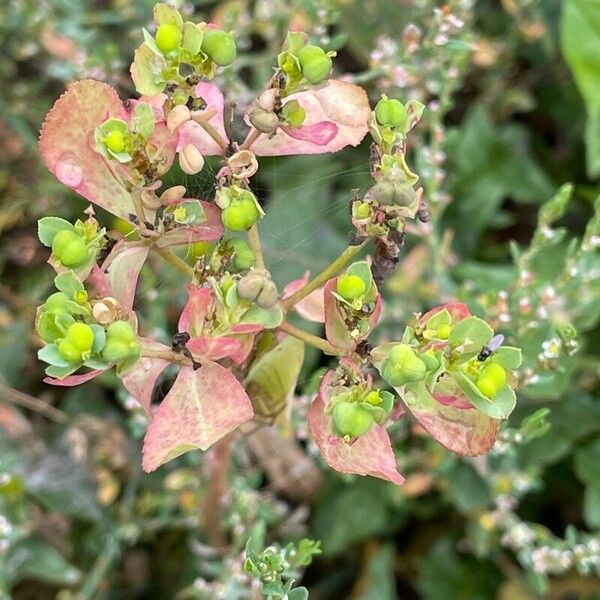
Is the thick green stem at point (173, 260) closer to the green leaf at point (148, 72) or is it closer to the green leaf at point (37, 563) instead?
the green leaf at point (148, 72)

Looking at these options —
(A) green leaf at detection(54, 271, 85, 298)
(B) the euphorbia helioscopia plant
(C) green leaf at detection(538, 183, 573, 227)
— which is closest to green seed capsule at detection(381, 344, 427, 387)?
(B) the euphorbia helioscopia plant

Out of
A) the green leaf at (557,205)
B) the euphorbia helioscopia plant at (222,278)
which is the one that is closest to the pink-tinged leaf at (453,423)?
the euphorbia helioscopia plant at (222,278)

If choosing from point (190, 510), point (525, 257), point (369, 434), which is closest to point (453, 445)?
point (369, 434)

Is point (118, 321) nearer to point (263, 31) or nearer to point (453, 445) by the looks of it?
point (453, 445)

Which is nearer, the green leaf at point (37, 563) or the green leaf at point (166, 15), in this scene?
the green leaf at point (166, 15)

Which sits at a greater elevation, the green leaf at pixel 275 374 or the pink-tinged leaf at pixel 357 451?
the pink-tinged leaf at pixel 357 451

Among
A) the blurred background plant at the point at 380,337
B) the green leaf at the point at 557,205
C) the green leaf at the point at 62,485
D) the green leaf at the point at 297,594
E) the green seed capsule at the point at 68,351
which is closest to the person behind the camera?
the green seed capsule at the point at 68,351
